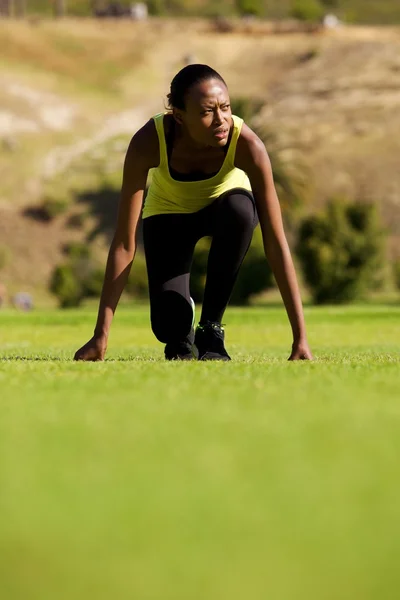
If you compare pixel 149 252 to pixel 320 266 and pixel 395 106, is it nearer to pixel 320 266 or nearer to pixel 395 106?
pixel 320 266

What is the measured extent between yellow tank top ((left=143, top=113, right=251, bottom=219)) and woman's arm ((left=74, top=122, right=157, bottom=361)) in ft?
0.29

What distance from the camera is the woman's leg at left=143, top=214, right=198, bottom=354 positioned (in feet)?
25.6

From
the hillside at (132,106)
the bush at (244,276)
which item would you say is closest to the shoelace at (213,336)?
the bush at (244,276)

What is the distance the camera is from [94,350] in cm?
735

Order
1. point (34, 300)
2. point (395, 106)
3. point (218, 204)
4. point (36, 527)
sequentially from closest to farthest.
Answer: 1. point (36, 527)
2. point (218, 204)
3. point (34, 300)
4. point (395, 106)

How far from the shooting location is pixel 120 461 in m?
3.15

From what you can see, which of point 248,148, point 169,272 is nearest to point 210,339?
point 169,272

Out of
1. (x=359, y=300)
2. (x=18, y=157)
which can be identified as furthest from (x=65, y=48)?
(x=359, y=300)

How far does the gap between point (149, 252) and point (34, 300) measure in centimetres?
5631

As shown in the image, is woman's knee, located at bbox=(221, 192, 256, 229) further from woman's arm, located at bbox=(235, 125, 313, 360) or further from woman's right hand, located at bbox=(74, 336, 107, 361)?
woman's right hand, located at bbox=(74, 336, 107, 361)

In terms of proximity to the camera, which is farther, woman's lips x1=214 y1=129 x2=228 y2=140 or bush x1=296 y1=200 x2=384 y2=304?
bush x1=296 y1=200 x2=384 y2=304

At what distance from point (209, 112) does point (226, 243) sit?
1.09 meters

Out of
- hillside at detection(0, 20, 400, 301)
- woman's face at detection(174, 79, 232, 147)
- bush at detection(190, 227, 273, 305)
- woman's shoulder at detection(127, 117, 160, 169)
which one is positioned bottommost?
hillside at detection(0, 20, 400, 301)

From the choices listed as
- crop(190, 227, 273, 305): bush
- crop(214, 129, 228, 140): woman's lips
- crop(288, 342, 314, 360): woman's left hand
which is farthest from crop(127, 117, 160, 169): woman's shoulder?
crop(190, 227, 273, 305): bush
